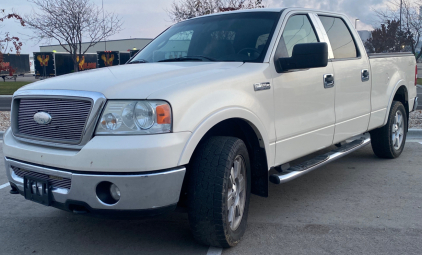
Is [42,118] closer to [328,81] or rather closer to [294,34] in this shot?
[294,34]

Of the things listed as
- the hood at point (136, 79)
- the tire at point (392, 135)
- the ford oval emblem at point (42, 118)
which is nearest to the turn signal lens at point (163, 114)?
the hood at point (136, 79)

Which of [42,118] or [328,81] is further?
[328,81]

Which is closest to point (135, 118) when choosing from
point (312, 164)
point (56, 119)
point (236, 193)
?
point (56, 119)

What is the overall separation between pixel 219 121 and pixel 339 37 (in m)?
2.59

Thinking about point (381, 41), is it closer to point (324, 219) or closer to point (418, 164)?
point (418, 164)

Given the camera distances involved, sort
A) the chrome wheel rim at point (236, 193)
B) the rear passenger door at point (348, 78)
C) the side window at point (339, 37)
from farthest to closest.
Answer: the side window at point (339, 37) < the rear passenger door at point (348, 78) < the chrome wheel rim at point (236, 193)

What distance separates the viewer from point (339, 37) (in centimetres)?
500

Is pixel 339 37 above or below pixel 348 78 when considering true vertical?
above

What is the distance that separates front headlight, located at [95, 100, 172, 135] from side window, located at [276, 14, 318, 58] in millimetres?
1519

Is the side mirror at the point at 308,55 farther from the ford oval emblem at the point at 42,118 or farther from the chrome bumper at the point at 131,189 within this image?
the ford oval emblem at the point at 42,118

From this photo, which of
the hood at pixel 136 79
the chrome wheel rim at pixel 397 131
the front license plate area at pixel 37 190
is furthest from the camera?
the chrome wheel rim at pixel 397 131

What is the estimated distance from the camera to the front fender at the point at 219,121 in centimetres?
283

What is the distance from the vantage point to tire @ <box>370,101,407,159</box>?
5871 millimetres

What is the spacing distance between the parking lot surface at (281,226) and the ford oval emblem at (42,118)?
1010mm
